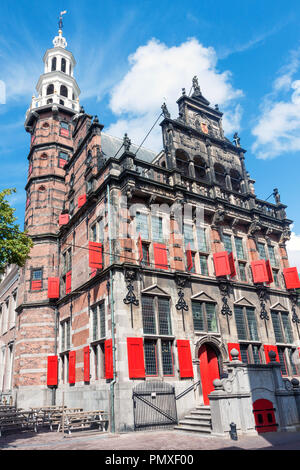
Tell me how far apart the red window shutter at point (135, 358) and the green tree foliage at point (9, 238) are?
19.7ft

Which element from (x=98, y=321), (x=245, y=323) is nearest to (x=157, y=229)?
(x=98, y=321)

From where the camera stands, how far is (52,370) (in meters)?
21.5

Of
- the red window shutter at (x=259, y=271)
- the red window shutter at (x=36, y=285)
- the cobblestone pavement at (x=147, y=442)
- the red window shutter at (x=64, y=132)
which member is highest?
the red window shutter at (x=64, y=132)

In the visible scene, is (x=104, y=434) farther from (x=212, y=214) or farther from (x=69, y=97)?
(x=69, y=97)

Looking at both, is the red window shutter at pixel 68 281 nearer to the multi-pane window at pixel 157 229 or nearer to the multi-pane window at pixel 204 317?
the multi-pane window at pixel 157 229

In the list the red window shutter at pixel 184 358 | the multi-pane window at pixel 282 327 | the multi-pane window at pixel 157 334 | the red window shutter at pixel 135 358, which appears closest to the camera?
the red window shutter at pixel 135 358

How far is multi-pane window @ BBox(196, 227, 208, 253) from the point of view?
20.4 metres

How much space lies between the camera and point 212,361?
18.2 m

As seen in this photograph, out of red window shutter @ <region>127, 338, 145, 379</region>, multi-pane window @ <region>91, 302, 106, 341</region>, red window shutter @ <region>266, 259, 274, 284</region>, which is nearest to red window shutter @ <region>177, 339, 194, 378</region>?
red window shutter @ <region>127, 338, 145, 379</region>

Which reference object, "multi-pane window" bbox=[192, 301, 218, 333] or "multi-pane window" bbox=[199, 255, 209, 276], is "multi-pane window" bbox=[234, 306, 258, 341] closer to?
"multi-pane window" bbox=[192, 301, 218, 333]

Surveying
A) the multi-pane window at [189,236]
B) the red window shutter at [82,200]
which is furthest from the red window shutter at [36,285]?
the multi-pane window at [189,236]

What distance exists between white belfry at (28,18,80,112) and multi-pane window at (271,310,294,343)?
2337 cm

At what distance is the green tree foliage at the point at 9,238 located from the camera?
14750 mm

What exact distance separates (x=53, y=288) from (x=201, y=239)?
10.3 m
